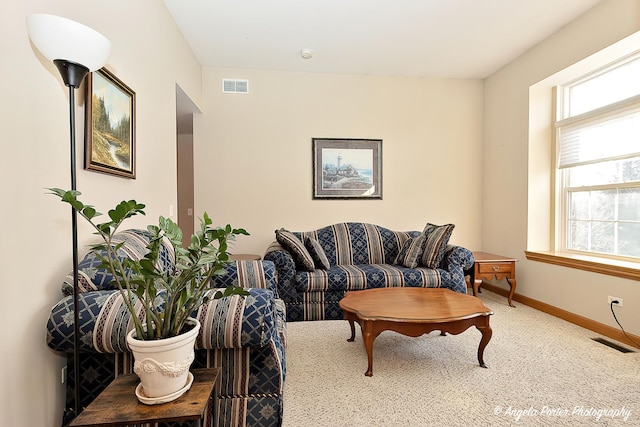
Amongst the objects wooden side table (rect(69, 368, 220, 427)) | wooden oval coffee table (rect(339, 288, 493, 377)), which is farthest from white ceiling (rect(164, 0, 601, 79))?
wooden side table (rect(69, 368, 220, 427))

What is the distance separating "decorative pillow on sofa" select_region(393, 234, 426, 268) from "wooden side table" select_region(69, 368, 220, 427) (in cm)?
271

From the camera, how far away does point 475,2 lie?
109 inches

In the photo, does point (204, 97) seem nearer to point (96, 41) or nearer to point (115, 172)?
point (115, 172)

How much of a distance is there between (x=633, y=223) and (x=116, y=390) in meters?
3.93

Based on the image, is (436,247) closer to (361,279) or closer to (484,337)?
(361,279)

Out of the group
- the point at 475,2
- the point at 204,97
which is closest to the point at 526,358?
the point at 475,2

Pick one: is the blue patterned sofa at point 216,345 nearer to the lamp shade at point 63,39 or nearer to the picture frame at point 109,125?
the picture frame at point 109,125

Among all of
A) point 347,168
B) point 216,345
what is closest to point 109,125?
point 216,345

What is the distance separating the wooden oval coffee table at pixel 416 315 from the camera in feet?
6.80

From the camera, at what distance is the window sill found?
2578mm

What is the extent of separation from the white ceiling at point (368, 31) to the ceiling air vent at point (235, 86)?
0.18 meters

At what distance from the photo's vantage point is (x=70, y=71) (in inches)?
47.9

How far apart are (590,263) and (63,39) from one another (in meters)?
3.95

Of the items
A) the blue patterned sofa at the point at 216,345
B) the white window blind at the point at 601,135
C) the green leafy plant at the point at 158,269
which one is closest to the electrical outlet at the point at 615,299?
the white window blind at the point at 601,135
